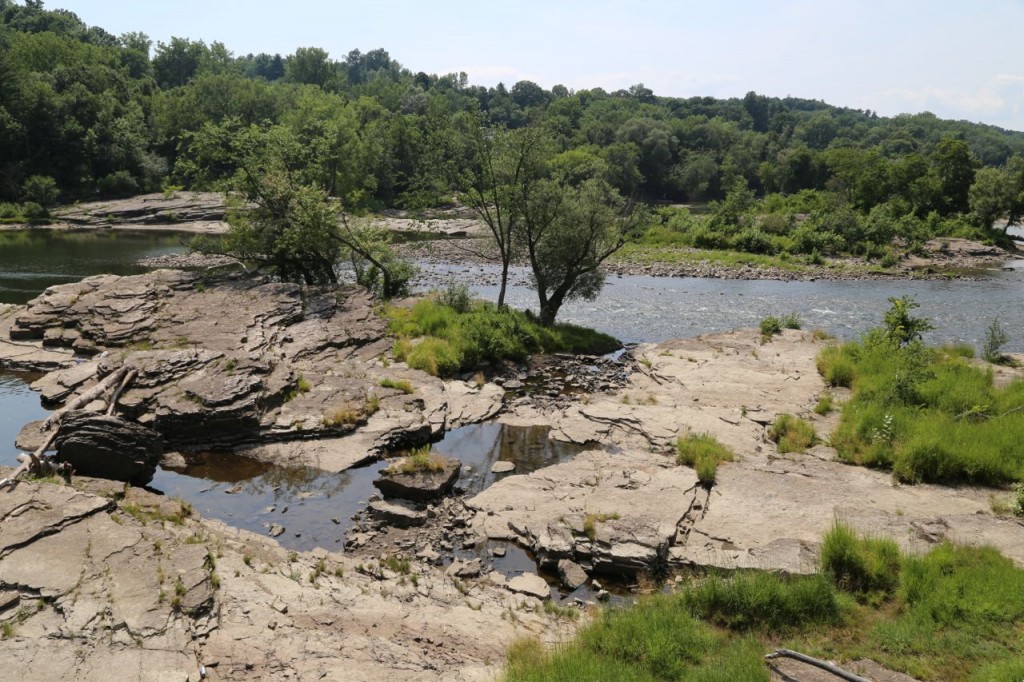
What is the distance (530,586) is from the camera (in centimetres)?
1259

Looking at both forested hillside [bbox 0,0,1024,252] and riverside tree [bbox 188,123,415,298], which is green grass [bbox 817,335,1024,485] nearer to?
forested hillside [bbox 0,0,1024,252]

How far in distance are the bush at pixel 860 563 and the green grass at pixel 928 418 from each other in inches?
211

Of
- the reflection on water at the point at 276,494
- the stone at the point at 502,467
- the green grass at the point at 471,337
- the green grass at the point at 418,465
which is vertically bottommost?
the reflection on water at the point at 276,494

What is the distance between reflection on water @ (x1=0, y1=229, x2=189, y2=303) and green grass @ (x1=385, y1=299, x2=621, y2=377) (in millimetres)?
15906

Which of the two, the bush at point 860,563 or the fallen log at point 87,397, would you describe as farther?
the fallen log at point 87,397

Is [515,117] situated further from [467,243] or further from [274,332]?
[274,332]

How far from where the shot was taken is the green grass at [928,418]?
52.9 feet

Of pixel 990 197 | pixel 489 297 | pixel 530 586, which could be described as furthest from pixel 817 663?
pixel 990 197

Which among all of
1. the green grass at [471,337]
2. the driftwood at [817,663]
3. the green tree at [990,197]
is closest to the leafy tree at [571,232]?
the green grass at [471,337]

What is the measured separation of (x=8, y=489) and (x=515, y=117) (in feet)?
492

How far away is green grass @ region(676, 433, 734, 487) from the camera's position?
16328 mm

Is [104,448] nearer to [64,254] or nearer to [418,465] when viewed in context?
[418,465]

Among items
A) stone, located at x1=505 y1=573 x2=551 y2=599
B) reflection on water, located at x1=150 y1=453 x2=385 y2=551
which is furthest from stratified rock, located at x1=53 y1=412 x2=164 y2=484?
stone, located at x1=505 y1=573 x2=551 y2=599

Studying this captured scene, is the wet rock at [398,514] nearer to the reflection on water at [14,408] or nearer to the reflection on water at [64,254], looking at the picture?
the reflection on water at [14,408]
